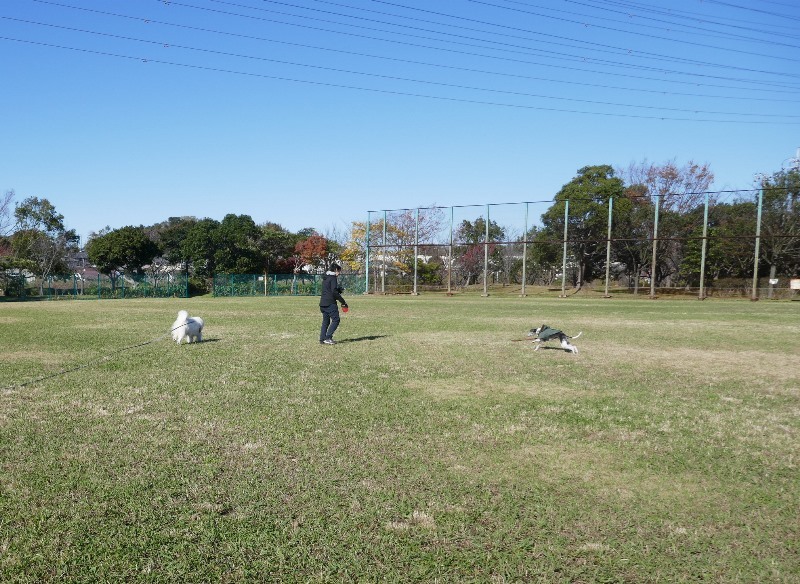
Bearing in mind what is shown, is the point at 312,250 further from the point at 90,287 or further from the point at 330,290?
the point at 330,290

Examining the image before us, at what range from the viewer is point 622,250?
4247 cm

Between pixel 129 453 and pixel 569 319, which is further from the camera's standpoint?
pixel 569 319

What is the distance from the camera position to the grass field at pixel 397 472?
2.83 metres

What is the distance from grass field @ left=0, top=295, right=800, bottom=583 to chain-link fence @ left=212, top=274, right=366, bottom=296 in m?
33.3

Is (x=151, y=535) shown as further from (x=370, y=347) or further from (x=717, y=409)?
(x=370, y=347)

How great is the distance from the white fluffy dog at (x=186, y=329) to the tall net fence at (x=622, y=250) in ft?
88.0

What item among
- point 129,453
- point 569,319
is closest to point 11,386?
point 129,453

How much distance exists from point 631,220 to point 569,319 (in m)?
27.3

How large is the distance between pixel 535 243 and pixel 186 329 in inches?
1417

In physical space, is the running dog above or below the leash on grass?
above

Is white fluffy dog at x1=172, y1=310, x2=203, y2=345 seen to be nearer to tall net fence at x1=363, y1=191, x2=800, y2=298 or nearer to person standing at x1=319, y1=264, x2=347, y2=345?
person standing at x1=319, y1=264, x2=347, y2=345

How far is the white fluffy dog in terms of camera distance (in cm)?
1105

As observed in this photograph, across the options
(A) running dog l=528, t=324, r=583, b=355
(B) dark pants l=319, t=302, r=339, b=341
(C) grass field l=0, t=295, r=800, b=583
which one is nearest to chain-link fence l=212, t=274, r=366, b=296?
(B) dark pants l=319, t=302, r=339, b=341

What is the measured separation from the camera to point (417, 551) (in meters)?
2.92
